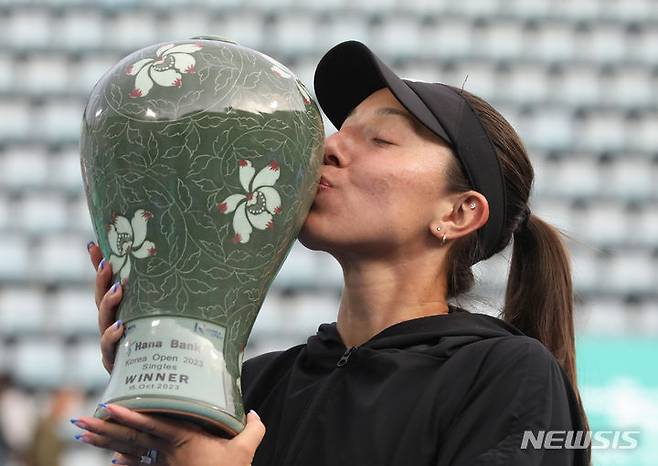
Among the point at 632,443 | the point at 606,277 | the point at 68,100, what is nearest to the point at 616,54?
the point at 606,277

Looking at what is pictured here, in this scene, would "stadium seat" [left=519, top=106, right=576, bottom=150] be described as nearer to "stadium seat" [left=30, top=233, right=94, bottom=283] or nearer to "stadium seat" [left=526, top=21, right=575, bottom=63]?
"stadium seat" [left=526, top=21, right=575, bottom=63]

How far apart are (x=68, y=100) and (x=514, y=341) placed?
921 centimetres

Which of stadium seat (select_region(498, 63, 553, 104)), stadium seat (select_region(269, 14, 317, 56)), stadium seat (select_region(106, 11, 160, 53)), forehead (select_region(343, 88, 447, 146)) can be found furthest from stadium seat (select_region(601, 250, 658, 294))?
forehead (select_region(343, 88, 447, 146))

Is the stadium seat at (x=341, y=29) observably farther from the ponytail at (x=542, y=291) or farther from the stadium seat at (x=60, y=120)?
the ponytail at (x=542, y=291)

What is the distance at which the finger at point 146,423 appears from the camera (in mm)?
1104

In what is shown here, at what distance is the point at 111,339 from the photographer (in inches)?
47.2

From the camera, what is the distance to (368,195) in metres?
1.31

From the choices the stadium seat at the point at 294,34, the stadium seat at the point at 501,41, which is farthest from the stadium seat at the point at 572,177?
the stadium seat at the point at 294,34

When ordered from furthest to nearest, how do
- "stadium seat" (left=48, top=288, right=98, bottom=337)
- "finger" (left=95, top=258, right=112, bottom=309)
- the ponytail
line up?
"stadium seat" (left=48, top=288, right=98, bottom=337) → the ponytail → "finger" (left=95, top=258, right=112, bottom=309)

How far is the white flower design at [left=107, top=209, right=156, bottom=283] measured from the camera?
1.18m

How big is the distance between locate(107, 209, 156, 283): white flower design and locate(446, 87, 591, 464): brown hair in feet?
1.17

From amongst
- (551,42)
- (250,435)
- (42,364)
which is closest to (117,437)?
(250,435)

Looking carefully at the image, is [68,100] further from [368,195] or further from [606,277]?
[368,195]

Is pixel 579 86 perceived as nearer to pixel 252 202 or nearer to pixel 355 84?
pixel 355 84
